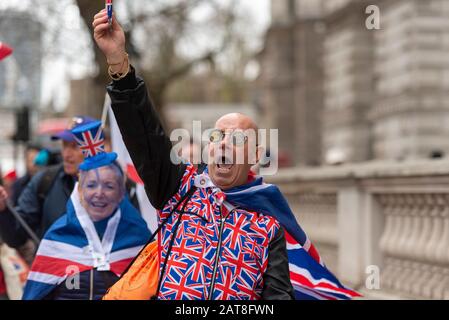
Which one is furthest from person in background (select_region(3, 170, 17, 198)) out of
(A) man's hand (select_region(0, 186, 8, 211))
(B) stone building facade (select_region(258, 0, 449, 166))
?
(B) stone building facade (select_region(258, 0, 449, 166))

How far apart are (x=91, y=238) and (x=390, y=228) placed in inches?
134

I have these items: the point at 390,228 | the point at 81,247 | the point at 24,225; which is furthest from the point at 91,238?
the point at 390,228

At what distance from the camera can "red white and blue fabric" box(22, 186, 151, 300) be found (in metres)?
5.52

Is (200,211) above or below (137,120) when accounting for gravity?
below

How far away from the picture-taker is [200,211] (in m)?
3.85

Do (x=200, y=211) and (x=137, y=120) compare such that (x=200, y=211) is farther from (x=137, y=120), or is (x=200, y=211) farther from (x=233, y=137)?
(x=137, y=120)

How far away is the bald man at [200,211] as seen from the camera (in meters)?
3.74

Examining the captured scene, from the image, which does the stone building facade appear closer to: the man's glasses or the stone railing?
the stone railing

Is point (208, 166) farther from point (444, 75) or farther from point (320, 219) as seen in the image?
point (444, 75)

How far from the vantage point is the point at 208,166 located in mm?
4020

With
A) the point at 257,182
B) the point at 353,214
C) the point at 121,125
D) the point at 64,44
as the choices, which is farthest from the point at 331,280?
the point at 64,44

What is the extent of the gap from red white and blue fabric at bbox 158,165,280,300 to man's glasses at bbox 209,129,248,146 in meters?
0.24

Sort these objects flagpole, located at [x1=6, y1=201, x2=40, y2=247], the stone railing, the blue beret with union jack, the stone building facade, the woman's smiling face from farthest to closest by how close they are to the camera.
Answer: the stone building facade → the stone railing → flagpole, located at [x1=6, y1=201, x2=40, y2=247] → the blue beret with union jack → the woman's smiling face

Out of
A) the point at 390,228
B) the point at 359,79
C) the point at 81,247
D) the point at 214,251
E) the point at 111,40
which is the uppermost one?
the point at 359,79
